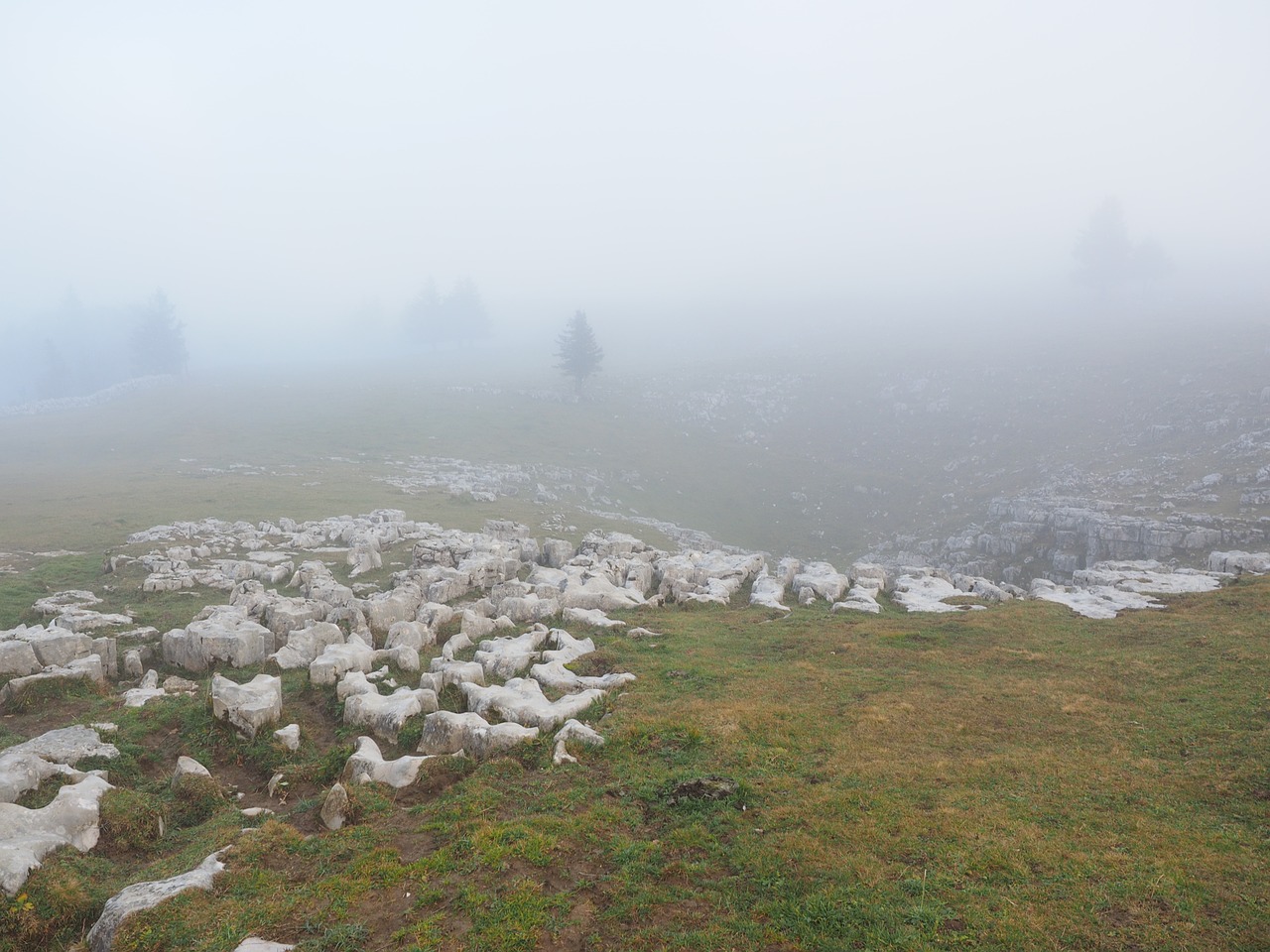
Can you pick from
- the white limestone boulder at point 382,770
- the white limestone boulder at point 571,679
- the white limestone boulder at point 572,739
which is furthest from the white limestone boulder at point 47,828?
the white limestone boulder at point 571,679

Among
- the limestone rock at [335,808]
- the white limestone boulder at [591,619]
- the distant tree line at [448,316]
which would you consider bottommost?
the white limestone boulder at [591,619]

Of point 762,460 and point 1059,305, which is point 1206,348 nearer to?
point 762,460

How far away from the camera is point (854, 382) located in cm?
10462

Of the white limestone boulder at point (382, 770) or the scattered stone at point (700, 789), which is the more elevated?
the scattered stone at point (700, 789)

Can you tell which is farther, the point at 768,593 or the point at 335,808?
the point at 768,593

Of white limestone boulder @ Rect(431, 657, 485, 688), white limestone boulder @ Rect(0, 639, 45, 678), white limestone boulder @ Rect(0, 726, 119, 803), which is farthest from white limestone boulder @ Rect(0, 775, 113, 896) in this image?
white limestone boulder @ Rect(0, 639, 45, 678)

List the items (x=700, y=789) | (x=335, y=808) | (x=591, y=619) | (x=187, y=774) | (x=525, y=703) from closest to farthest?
(x=335, y=808), (x=700, y=789), (x=187, y=774), (x=525, y=703), (x=591, y=619)

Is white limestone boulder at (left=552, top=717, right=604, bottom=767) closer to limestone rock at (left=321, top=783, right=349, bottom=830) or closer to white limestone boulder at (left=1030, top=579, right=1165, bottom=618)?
limestone rock at (left=321, top=783, right=349, bottom=830)

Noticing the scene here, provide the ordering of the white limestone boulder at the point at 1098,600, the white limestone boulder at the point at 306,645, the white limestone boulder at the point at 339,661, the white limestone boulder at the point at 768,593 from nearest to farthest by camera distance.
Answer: the white limestone boulder at the point at 339,661, the white limestone boulder at the point at 306,645, the white limestone boulder at the point at 1098,600, the white limestone boulder at the point at 768,593

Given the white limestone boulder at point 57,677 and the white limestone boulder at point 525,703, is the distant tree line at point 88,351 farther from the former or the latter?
the white limestone boulder at point 525,703

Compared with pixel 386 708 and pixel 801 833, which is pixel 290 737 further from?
pixel 801 833

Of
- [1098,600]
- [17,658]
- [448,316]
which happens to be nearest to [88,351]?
[448,316]

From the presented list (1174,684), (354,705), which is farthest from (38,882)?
(1174,684)

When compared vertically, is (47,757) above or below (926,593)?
above
